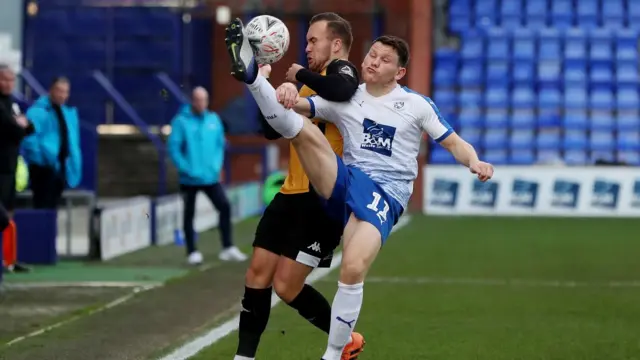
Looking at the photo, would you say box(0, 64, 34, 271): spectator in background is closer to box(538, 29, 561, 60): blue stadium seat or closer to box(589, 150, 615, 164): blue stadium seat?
box(589, 150, 615, 164): blue stadium seat

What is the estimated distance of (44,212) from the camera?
47.4ft

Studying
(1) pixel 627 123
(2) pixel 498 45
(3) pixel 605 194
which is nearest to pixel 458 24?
(2) pixel 498 45

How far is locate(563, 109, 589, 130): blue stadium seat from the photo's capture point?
28.4 m

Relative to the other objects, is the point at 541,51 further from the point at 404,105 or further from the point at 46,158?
the point at 404,105

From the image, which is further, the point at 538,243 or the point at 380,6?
the point at 380,6

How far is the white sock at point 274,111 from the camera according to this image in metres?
6.56

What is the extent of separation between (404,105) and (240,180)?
21.6m

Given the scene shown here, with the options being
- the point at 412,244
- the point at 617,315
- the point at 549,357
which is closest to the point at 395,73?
the point at 549,357

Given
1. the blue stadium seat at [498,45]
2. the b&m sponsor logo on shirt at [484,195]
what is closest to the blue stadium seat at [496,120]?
the blue stadium seat at [498,45]

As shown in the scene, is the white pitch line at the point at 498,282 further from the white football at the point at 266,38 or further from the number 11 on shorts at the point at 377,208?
the white football at the point at 266,38

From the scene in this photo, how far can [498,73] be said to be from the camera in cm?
2908

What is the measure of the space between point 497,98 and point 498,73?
61 centimetres

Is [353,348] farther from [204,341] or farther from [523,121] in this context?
[523,121]

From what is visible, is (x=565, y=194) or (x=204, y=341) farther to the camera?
(x=565, y=194)
